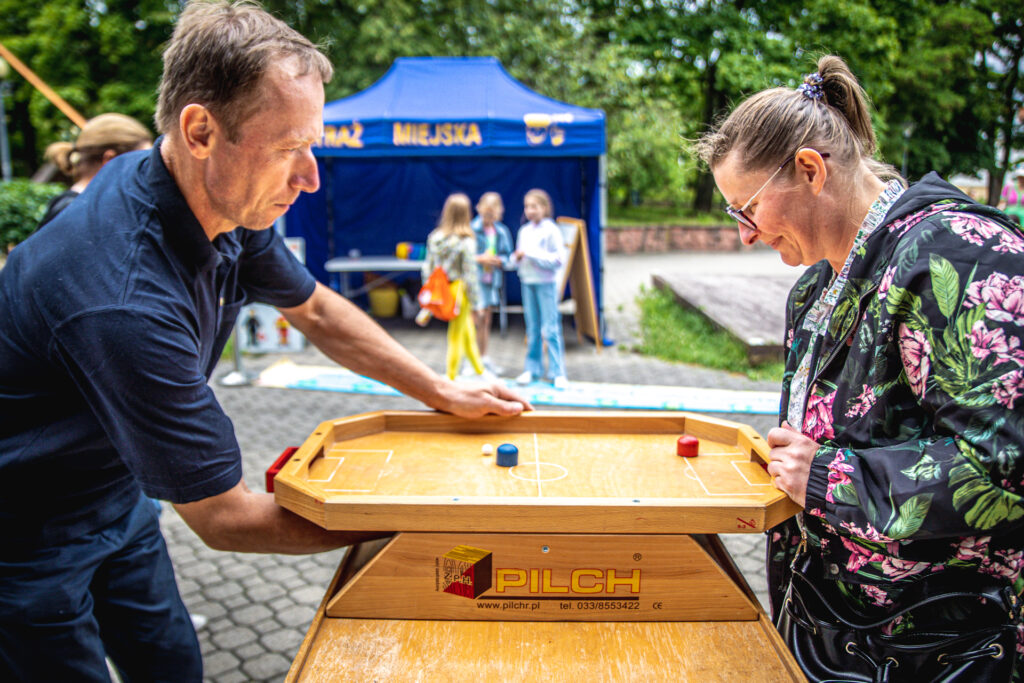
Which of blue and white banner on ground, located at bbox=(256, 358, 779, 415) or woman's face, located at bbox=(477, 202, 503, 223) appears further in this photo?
woman's face, located at bbox=(477, 202, 503, 223)

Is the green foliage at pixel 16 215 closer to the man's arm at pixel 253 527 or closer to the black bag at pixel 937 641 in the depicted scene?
the man's arm at pixel 253 527

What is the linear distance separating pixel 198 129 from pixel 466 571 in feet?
3.59

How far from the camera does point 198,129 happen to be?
1.51 metres

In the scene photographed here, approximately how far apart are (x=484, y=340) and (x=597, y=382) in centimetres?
139

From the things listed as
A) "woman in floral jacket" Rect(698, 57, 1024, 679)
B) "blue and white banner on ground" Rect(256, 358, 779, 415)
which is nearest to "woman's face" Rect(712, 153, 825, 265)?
"woman in floral jacket" Rect(698, 57, 1024, 679)

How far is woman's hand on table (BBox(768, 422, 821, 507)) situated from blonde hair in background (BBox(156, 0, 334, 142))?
128cm

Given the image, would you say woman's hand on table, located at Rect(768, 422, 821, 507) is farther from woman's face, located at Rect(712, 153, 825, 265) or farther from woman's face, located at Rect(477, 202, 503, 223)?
woman's face, located at Rect(477, 202, 503, 223)

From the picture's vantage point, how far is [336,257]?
11000 mm

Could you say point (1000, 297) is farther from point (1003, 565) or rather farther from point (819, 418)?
point (1003, 565)

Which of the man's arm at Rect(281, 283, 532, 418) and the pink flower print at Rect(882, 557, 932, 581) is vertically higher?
the man's arm at Rect(281, 283, 532, 418)

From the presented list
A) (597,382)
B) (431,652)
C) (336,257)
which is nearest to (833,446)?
(431,652)

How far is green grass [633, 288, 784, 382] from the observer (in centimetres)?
780

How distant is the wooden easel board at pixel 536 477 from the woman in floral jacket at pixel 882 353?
20cm

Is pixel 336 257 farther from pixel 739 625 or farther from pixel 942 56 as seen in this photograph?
pixel 739 625
